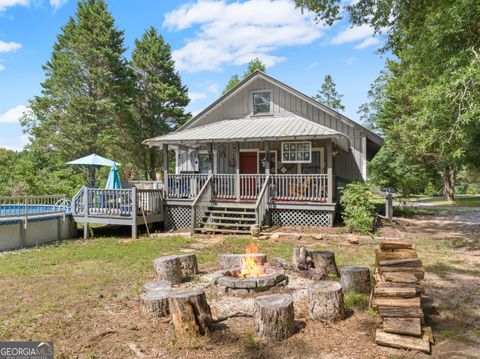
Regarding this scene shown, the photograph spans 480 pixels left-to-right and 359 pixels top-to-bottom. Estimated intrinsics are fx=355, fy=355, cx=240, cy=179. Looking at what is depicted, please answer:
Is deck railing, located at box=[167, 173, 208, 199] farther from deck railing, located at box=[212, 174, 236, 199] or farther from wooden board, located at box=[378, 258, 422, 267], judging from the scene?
wooden board, located at box=[378, 258, 422, 267]

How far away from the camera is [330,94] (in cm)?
5156

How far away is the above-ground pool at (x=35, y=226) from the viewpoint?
34.8 ft

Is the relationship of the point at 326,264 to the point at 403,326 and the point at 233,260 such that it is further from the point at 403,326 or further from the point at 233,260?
the point at 403,326

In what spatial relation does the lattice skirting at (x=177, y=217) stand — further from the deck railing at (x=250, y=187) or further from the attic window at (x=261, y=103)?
the attic window at (x=261, y=103)

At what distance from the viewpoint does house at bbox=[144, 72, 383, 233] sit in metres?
12.8

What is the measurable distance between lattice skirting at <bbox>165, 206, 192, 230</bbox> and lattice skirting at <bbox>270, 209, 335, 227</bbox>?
3.25m

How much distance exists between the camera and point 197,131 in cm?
1525

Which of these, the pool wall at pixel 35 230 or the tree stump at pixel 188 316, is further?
the pool wall at pixel 35 230

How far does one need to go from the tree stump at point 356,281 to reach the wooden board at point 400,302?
4.09 feet

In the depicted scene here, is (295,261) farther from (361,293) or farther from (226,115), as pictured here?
(226,115)

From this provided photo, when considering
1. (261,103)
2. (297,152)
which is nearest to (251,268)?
(297,152)

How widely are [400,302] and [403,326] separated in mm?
312

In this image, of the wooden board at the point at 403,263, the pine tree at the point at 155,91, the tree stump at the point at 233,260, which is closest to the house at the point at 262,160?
the tree stump at the point at 233,260

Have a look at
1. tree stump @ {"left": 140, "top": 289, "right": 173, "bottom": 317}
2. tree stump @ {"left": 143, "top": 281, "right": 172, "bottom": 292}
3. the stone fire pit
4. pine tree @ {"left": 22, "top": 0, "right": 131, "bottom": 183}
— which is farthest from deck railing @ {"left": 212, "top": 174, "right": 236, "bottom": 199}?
pine tree @ {"left": 22, "top": 0, "right": 131, "bottom": 183}
